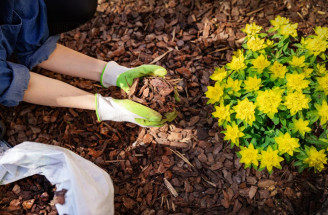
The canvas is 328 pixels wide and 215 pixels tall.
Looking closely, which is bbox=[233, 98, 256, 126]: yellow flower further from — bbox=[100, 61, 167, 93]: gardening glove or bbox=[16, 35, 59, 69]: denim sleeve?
bbox=[16, 35, 59, 69]: denim sleeve

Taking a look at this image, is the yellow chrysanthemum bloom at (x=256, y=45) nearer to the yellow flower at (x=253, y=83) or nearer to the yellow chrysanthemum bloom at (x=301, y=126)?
the yellow flower at (x=253, y=83)

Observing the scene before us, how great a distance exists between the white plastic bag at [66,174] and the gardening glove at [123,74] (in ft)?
1.85

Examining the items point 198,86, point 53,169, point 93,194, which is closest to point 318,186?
point 198,86

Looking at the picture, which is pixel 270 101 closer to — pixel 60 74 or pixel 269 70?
pixel 269 70

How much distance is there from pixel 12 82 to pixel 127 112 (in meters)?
0.64

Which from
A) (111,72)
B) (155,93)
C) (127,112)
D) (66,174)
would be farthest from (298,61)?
(66,174)

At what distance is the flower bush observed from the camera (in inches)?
53.1

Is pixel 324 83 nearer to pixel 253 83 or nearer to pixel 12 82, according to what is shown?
pixel 253 83

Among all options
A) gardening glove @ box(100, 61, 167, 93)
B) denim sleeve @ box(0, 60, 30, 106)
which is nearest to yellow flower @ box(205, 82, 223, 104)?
gardening glove @ box(100, 61, 167, 93)

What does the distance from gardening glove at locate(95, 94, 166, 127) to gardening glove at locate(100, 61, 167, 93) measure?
6.0 inches

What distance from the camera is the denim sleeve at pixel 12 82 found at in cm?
148

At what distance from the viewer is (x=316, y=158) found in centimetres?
136

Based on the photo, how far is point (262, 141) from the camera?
156 centimetres

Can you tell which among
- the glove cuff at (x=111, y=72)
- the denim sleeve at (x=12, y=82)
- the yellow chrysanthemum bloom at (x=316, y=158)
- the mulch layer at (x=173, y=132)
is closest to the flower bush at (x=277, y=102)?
the yellow chrysanthemum bloom at (x=316, y=158)
